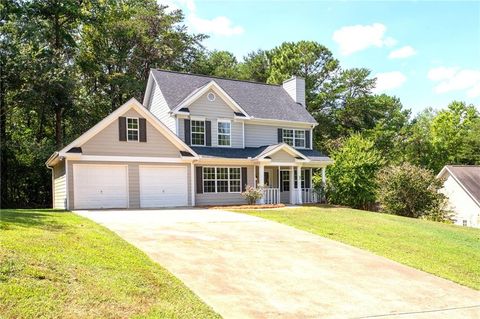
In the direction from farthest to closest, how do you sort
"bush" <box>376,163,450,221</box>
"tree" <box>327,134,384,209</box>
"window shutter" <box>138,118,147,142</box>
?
1. "tree" <box>327,134,384,209</box>
2. "bush" <box>376,163,450,221</box>
3. "window shutter" <box>138,118,147,142</box>

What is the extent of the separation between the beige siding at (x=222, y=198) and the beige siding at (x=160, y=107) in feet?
13.1

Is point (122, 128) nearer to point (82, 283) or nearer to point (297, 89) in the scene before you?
point (82, 283)

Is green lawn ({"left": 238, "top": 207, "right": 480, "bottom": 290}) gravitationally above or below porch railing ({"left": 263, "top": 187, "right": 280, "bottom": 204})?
below

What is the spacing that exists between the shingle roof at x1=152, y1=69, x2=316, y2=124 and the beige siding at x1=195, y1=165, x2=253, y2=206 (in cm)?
394

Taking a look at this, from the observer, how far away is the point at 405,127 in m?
43.6

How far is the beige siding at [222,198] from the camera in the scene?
22.8 metres

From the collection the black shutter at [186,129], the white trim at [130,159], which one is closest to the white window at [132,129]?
the white trim at [130,159]

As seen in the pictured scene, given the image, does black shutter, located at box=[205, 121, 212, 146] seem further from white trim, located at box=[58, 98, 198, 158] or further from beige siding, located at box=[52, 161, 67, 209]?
beige siding, located at box=[52, 161, 67, 209]

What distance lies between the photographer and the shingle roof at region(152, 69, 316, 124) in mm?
25000

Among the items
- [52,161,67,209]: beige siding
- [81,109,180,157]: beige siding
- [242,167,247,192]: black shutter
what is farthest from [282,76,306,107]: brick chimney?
[52,161,67,209]: beige siding

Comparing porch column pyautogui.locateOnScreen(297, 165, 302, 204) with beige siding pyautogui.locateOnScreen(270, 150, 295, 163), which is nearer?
beige siding pyautogui.locateOnScreen(270, 150, 295, 163)

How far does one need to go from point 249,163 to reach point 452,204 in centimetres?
1877

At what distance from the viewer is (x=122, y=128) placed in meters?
20.0

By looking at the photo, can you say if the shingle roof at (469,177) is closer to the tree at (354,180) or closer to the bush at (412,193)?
the bush at (412,193)
